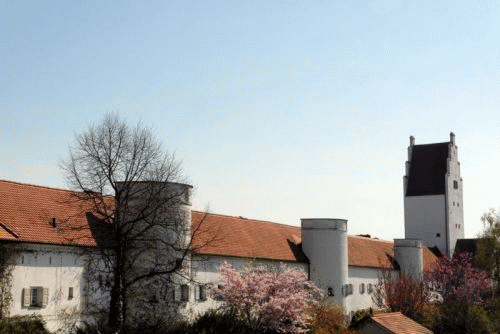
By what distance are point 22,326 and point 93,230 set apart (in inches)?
403

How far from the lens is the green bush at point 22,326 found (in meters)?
23.2

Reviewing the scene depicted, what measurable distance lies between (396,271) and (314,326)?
28.8 metres

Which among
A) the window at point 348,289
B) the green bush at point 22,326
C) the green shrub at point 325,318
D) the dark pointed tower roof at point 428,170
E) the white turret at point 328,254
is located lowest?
the green shrub at point 325,318

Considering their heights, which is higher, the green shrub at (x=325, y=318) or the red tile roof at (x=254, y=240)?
the red tile roof at (x=254, y=240)

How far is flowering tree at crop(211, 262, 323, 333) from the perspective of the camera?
38.1 metres

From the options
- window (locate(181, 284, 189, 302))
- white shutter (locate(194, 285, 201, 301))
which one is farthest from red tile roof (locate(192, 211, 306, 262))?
window (locate(181, 284, 189, 302))

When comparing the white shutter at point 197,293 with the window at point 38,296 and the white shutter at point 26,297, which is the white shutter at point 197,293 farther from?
the white shutter at point 26,297

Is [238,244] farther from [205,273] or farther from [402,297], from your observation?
[402,297]

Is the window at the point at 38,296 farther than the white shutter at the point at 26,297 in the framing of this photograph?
Yes

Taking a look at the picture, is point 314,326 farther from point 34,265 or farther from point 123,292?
point 34,265

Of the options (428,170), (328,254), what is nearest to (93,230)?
(328,254)

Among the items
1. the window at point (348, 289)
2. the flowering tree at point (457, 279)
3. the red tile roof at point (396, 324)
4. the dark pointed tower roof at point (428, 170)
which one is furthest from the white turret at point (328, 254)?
the dark pointed tower roof at point (428, 170)

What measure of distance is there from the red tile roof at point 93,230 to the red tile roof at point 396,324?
9.66m

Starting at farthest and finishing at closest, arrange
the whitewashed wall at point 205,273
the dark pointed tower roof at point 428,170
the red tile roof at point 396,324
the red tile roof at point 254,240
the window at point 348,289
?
the dark pointed tower roof at point 428,170 → the window at point 348,289 → the red tile roof at point 254,240 → the whitewashed wall at point 205,273 → the red tile roof at point 396,324
